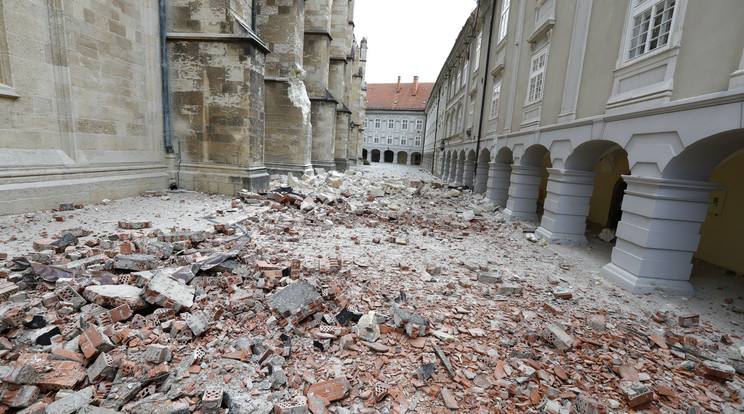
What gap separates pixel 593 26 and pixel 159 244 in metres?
9.68

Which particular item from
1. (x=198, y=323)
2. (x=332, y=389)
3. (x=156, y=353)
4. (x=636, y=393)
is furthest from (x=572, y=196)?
(x=156, y=353)

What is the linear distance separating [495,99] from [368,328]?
12.9m

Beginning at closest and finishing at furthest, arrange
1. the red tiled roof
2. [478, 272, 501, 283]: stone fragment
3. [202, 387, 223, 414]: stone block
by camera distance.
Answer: [202, 387, 223, 414]: stone block → [478, 272, 501, 283]: stone fragment → the red tiled roof

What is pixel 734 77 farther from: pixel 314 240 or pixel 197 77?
pixel 197 77

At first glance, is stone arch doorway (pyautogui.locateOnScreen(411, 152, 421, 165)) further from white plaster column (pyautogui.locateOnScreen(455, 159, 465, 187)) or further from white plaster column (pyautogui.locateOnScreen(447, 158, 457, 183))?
white plaster column (pyautogui.locateOnScreen(455, 159, 465, 187))

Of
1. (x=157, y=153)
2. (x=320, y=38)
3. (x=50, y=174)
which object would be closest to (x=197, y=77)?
(x=157, y=153)

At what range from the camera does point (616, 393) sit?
2.87 m

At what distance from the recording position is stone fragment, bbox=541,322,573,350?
3.46m

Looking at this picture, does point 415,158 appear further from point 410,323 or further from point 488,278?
point 410,323

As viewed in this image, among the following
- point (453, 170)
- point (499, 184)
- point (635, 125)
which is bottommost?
point (499, 184)

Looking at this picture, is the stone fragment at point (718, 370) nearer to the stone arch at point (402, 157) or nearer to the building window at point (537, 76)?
the building window at point (537, 76)

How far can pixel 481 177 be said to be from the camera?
1580 centimetres

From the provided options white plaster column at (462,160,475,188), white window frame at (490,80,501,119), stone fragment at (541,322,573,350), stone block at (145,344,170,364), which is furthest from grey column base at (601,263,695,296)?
white plaster column at (462,160,475,188)

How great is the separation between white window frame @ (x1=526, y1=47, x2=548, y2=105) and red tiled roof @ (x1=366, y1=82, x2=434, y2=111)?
163 ft
